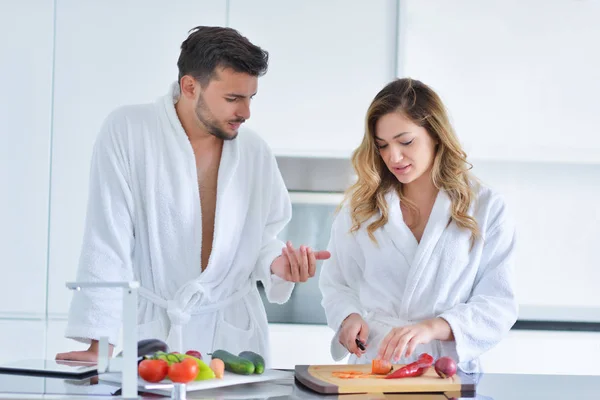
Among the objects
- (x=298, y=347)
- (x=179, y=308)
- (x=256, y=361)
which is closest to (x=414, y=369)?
(x=256, y=361)

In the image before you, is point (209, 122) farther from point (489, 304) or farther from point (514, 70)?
point (514, 70)

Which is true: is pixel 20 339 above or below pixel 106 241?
below

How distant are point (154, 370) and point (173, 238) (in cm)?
73

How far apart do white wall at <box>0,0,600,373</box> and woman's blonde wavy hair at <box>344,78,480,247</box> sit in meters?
0.95

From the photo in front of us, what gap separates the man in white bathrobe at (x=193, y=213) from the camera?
2213 mm

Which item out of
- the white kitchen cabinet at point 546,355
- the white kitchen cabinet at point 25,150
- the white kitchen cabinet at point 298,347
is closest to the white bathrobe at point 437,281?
the white kitchen cabinet at point 298,347

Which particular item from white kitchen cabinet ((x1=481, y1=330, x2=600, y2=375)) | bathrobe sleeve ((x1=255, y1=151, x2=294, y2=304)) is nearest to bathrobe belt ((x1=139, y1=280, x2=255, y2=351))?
bathrobe sleeve ((x1=255, y1=151, x2=294, y2=304))

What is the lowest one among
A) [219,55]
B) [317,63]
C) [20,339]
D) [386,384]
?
[20,339]

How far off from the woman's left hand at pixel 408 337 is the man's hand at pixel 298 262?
0.87ft

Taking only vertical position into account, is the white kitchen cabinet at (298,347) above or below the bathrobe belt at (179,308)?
below

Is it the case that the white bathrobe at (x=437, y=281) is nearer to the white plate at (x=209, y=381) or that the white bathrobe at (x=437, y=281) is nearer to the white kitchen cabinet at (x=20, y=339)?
the white plate at (x=209, y=381)

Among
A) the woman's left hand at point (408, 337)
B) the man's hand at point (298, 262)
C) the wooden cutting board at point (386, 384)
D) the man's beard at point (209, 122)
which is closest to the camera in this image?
the wooden cutting board at point (386, 384)

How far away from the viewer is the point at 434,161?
2.38 metres

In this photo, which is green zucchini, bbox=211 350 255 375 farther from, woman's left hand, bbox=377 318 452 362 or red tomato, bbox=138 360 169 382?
woman's left hand, bbox=377 318 452 362
